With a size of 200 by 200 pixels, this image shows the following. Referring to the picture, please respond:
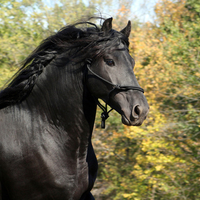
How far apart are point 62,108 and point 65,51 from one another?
0.49 m

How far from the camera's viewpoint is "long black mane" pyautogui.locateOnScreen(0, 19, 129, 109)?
2199 millimetres

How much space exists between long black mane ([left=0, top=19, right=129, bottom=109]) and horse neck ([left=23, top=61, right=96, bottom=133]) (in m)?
0.09

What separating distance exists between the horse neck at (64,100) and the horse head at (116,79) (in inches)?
4.3

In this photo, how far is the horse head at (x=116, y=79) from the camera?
200 cm

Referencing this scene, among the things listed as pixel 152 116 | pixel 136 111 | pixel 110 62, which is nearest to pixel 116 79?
pixel 110 62

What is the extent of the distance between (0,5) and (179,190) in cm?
626

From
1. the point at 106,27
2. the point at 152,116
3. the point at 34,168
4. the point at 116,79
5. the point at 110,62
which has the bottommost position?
the point at 152,116

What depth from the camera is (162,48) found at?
21.3 feet

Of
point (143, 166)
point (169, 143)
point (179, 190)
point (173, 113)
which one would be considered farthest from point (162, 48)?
point (179, 190)

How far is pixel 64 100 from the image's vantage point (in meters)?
2.23

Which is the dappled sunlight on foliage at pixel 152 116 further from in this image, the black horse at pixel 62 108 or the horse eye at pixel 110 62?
the horse eye at pixel 110 62

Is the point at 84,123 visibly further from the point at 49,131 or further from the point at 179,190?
the point at 179,190

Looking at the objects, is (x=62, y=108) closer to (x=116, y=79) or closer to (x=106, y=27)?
(x=116, y=79)

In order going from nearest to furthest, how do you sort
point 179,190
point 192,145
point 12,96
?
point 12,96 < point 179,190 < point 192,145
